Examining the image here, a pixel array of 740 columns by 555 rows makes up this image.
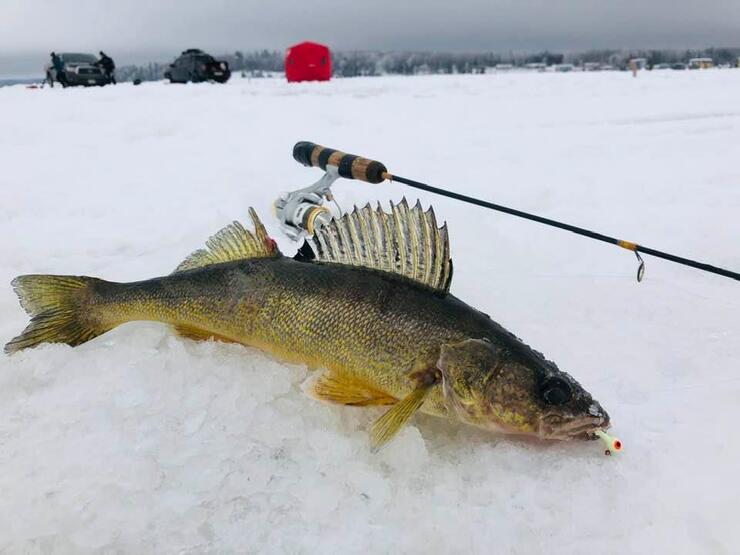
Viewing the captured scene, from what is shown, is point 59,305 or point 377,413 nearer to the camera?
point 377,413

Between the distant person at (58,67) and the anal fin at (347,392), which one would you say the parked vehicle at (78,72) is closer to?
the distant person at (58,67)

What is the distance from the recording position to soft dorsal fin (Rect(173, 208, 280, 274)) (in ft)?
9.36

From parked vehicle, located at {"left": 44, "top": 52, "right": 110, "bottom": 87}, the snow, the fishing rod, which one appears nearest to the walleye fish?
the snow

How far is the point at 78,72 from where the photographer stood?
2394 centimetres

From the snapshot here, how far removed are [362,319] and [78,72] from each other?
2612 cm

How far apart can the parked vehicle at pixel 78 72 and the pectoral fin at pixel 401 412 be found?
2627 centimetres

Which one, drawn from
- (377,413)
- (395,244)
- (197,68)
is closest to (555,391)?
(377,413)

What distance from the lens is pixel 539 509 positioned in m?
1.83

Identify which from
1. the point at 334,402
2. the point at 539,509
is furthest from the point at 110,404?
the point at 539,509

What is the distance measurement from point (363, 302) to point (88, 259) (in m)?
2.70

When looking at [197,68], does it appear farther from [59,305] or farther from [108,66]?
[59,305]

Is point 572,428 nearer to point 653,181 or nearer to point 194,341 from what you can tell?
point 194,341

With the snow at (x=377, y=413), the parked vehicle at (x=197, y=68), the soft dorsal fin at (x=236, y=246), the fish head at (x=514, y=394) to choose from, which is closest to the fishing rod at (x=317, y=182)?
the snow at (x=377, y=413)

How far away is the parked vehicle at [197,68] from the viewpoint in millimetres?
27750
